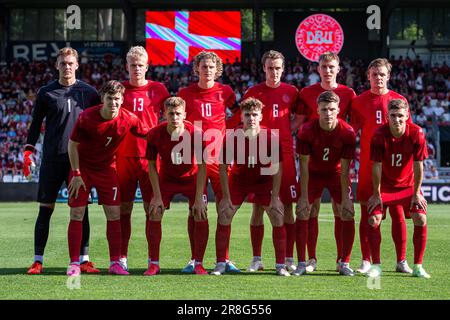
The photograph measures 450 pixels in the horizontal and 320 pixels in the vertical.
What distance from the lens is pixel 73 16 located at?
31.4 metres

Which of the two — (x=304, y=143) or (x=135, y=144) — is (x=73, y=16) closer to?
(x=135, y=144)

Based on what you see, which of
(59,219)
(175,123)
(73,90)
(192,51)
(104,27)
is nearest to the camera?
(175,123)

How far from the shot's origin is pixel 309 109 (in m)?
8.63

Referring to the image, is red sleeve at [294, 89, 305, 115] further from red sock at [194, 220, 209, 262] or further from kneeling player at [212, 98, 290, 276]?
red sock at [194, 220, 209, 262]

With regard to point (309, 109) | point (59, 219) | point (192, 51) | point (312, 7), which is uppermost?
point (312, 7)

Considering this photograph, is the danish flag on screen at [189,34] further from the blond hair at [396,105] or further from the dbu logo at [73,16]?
the blond hair at [396,105]

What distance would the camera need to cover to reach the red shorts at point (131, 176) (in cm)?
838

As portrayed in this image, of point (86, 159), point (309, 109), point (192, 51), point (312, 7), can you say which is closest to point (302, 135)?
point (309, 109)

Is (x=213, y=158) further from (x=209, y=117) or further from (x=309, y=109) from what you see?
(x=309, y=109)

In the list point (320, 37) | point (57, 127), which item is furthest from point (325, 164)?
point (320, 37)

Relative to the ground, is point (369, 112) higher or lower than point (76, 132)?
higher

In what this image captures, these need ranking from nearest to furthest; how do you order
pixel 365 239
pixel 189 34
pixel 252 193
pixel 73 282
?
pixel 73 282 → pixel 252 193 → pixel 365 239 → pixel 189 34

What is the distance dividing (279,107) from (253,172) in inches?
32.6

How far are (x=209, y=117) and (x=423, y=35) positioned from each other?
26.1 metres
